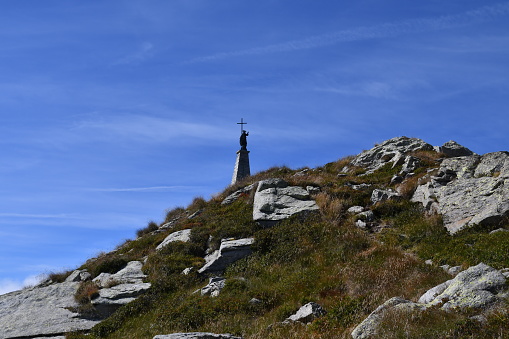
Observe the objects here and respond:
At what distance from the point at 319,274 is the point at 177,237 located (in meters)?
10.7

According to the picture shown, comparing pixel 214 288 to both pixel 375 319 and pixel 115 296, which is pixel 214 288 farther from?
pixel 375 319

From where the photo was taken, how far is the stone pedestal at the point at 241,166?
43.8m

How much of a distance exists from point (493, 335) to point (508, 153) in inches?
601

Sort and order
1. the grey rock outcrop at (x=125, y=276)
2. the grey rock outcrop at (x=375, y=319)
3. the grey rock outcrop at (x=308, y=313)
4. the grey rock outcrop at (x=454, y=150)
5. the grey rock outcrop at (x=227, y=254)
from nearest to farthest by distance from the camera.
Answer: the grey rock outcrop at (x=375, y=319) → the grey rock outcrop at (x=308, y=313) → the grey rock outcrop at (x=227, y=254) → the grey rock outcrop at (x=125, y=276) → the grey rock outcrop at (x=454, y=150)

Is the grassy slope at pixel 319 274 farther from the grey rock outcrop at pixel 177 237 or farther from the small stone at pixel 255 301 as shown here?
the grey rock outcrop at pixel 177 237

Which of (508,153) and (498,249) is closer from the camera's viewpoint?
(498,249)

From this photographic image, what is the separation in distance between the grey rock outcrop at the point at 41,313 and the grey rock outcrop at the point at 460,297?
11.9m

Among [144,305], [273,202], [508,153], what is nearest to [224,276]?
[144,305]

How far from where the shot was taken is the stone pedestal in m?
43.8

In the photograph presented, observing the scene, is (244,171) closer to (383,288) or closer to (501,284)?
(383,288)

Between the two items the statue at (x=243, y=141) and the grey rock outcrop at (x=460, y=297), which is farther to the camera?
the statue at (x=243, y=141)

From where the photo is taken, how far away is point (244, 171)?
146ft

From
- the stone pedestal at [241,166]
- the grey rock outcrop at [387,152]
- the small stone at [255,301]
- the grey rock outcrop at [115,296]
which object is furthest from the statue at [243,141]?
the small stone at [255,301]

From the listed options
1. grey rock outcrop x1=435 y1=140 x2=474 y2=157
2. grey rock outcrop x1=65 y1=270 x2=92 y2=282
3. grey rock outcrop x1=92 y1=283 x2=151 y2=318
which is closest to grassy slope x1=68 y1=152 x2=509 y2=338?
grey rock outcrop x1=65 y1=270 x2=92 y2=282
